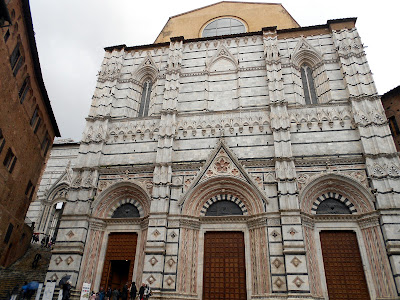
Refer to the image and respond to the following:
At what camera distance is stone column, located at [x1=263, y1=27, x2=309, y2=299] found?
40.0 feet

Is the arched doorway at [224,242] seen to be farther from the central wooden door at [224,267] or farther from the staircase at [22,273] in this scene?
the staircase at [22,273]

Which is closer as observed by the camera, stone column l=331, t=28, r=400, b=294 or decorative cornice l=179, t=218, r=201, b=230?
stone column l=331, t=28, r=400, b=294

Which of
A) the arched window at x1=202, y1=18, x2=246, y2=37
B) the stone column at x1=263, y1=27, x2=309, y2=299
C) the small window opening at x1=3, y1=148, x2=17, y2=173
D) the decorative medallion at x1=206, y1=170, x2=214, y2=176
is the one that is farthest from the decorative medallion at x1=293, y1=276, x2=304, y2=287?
the arched window at x1=202, y1=18, x2=246, y2=37

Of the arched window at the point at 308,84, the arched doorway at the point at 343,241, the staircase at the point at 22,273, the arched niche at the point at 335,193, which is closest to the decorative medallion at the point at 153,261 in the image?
the staircase at the point at 22,273

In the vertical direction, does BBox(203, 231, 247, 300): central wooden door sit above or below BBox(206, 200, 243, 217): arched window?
below

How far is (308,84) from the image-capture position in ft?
59.8

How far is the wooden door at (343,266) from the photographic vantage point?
1234 cm

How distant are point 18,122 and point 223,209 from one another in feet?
34.8

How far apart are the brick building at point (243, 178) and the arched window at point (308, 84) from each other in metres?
0.08

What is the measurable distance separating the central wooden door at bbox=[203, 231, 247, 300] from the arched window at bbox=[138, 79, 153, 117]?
8.46 meters

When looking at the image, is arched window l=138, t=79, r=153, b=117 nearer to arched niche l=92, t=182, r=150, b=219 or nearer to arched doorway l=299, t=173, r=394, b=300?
arched niche l=92, t=182, r=150, b=219

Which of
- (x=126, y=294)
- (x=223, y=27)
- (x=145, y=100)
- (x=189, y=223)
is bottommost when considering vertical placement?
(x=126, y=294)

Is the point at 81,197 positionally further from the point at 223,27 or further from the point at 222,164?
the point at 223,27

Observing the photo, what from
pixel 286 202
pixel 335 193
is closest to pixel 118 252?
pixel 286 202
